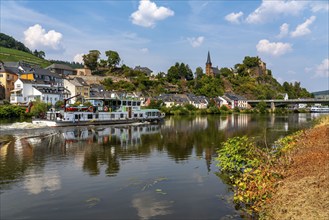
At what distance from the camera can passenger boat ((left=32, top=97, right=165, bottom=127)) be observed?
52.3m

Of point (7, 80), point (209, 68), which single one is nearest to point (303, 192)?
point (7, 80)

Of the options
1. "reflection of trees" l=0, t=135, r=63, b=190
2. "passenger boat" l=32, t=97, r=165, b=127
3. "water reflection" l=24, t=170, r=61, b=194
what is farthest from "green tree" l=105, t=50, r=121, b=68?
"water reflection" l=24, t=170, r=61, b=194

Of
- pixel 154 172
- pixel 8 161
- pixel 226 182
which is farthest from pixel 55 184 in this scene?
pixel 226 182

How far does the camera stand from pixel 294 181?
12719mm

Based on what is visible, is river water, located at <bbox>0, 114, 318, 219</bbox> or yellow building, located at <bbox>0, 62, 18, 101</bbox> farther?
yellow building, located at <bbox>0, 62, 18, 101</bbox>

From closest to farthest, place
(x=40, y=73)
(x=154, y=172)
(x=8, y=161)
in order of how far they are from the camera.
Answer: (x=154, y=172)
(x=8, y=161)
(x=40, y=73)

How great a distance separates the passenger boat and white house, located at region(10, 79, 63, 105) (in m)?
28.7

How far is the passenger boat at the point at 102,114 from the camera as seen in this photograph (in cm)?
5228

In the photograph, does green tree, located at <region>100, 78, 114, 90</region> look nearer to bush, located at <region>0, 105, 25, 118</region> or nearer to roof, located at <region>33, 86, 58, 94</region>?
roof, located at <region>33, 86, 58, 94</region>

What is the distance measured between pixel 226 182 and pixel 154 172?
489cm

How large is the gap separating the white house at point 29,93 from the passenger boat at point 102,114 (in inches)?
1129

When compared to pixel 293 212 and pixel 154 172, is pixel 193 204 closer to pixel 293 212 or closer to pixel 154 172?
pixel 293 212

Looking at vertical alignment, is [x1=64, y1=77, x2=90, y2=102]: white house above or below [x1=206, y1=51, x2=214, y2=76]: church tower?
below

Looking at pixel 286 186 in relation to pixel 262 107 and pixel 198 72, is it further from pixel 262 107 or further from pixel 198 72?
pixel 198 72
